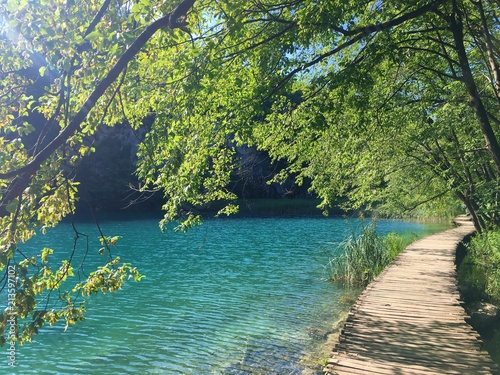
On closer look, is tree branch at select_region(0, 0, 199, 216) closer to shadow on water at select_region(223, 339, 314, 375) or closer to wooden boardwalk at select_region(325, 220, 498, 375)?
wooden boardwalk at select_region(325, 220, 498, 375)

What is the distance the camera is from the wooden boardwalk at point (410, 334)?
4410 mm

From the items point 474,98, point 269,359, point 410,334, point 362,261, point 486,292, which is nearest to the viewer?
point 410,334

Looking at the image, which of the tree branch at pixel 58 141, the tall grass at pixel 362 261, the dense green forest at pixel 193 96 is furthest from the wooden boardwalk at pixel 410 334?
the tree branch at pixel 58 141

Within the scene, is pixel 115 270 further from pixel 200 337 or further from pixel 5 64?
pixel 200 337

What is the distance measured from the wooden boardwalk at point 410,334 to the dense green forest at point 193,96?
2.20m

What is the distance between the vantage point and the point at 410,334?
5531mm

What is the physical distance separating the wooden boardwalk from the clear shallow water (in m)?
1.26

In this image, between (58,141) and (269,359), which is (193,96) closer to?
(58,141)

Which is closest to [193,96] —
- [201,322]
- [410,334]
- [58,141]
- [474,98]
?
[58,141]

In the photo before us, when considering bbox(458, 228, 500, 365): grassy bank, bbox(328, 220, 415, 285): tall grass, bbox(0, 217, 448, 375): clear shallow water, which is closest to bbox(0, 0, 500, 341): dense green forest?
bbox(328, 220, 415, 285): tall grass

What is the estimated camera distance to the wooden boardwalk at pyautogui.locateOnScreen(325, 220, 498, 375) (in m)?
4.41

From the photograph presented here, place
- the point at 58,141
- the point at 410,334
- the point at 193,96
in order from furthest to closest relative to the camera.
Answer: the point at 410,334, the point at 193,96, the point at 58,141

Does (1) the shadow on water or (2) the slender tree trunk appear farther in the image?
(2) the slender tree trunk

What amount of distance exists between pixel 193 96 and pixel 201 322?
19.5 feet
